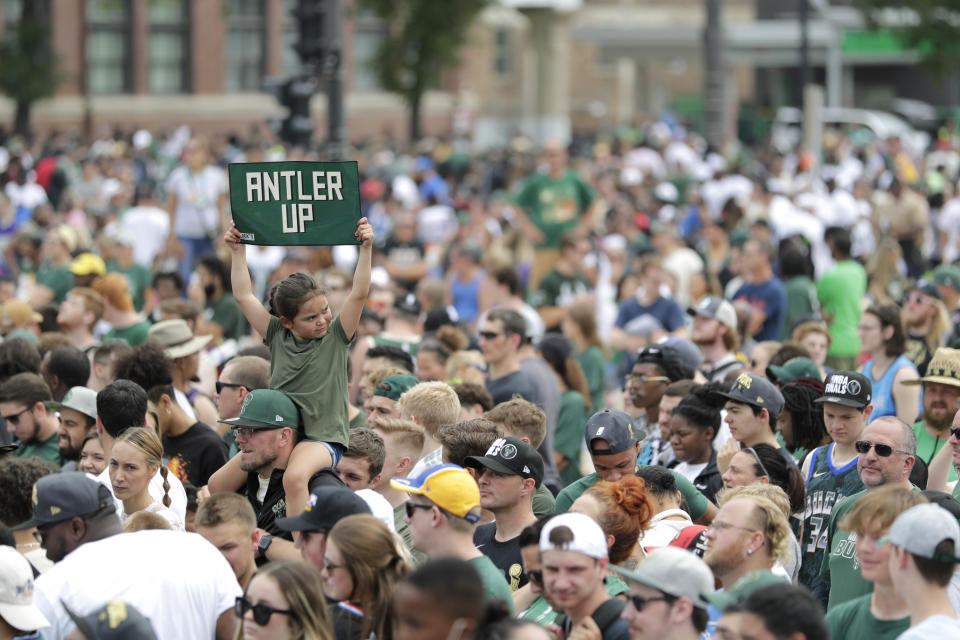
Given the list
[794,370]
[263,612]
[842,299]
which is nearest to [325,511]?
[263,612]

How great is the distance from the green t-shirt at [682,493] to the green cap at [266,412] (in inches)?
53.9

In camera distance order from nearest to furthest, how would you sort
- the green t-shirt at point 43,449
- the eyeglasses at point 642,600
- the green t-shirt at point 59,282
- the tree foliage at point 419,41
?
the eyeglasses at point 642,600 → the green t-shirt at point 43,449 → the green t-shirt at point 59,282 → the tree foliage at point 419,41

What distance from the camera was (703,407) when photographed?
7.78 meters

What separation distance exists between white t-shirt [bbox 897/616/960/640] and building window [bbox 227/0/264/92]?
48.2 m

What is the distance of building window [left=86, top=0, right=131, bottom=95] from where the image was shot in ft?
160

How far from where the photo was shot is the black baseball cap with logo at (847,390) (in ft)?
23.4

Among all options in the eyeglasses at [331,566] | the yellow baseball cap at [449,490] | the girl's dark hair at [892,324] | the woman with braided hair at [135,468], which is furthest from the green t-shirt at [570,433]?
the eyeglasses at [331,566]

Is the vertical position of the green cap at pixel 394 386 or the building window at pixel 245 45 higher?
the building window at pixel 245 45

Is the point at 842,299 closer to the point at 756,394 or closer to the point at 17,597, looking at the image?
the point at 756,394

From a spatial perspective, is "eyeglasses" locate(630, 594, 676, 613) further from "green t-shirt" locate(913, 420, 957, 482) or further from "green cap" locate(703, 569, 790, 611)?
"green t-shirt" locate(913, 420, 957, 482)

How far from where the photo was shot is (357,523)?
492cm

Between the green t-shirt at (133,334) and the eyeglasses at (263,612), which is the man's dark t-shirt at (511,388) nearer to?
the green t-shirt at (133,334)

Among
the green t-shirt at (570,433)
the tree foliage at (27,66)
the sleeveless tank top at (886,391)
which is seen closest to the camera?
the sleeveless tank top at (886,391)

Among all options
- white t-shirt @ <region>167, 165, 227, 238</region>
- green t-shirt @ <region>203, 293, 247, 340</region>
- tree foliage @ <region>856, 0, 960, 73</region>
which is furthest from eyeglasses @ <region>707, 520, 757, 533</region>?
tree foliage @ <region>856, 0, 960, 73</region>
